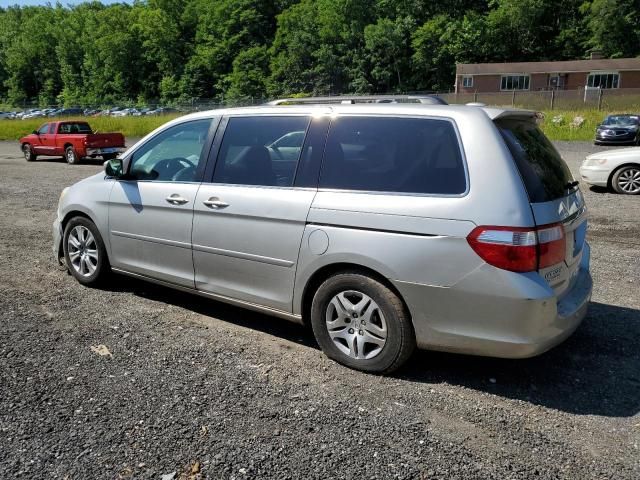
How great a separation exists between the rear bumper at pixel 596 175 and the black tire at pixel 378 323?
382 inches

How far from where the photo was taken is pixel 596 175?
38.2ft

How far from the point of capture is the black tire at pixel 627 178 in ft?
37.1

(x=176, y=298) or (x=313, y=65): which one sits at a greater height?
(x=313, y=65)

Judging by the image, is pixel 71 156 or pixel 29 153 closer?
pixel 71 156

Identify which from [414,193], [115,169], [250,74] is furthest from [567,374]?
[250,74]

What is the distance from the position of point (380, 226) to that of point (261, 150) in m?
1.30

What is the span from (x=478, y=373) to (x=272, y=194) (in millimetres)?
1927

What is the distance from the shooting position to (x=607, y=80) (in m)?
59.4

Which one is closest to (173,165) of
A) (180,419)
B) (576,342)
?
(180,419)

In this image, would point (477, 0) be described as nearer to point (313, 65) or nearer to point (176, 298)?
point (313, 65)

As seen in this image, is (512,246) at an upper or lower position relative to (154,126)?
upper

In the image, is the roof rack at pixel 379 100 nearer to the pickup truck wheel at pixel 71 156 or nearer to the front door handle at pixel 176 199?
the front door handle at pixel 176 199

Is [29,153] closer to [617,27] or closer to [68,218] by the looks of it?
[68,218]

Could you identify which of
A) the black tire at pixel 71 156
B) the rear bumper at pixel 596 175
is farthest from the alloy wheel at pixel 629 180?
the black tire at pixel 71 156
